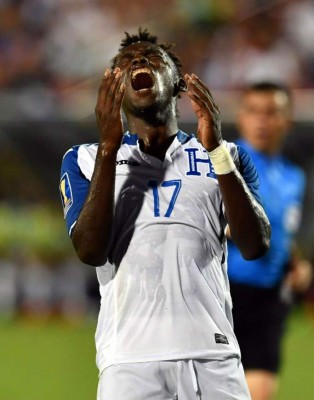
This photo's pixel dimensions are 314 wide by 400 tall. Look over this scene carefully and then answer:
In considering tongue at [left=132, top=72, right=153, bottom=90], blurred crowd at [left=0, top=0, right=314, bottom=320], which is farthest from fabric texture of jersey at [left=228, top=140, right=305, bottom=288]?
blurred crowd at [left=0, top=0, right=314, bottom=320]

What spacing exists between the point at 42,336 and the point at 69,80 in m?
4.82

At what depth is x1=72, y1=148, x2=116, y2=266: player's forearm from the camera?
9.89ft

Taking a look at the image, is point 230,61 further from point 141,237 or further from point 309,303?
point 141,237

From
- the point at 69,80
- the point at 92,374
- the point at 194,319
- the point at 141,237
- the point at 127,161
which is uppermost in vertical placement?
the point at 69,80

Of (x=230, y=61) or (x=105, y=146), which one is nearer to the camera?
(x=105, y=146)

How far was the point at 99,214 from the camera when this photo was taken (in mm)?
3016

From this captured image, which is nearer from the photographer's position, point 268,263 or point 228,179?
point 228,179

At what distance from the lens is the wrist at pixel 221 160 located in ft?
10.1

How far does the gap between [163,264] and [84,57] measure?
11.9 metres

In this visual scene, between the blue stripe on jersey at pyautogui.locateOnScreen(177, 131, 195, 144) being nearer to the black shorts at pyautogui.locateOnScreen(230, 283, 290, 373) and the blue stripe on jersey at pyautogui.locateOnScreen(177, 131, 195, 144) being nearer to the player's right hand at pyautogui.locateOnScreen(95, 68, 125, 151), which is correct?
the player's right hand at pyautogui.locateOnScreen(95, 68, 125, 151)

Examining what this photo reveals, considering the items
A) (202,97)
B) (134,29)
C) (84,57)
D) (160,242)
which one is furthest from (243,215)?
(134,29)

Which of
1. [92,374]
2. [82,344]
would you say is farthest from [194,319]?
[82,344]

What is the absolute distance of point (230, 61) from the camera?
47.7 feet

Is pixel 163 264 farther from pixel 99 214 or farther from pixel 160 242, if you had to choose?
pixel 99 214
